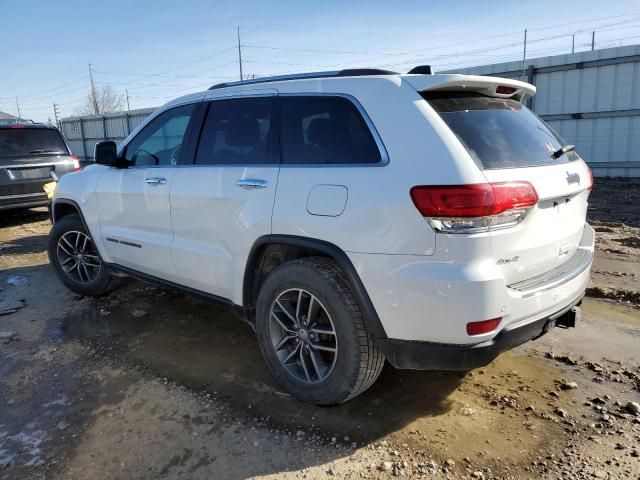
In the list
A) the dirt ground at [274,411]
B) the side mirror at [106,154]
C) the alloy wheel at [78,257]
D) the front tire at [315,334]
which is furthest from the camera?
the alloy wheel at [78,257]

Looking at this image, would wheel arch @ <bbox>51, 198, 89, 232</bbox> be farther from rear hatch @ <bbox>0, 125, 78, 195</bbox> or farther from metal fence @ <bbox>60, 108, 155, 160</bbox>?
metal fence @ <bbox>60, 108, 155, 160</bbox>

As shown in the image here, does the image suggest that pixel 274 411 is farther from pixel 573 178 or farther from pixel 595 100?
pixel 595 100

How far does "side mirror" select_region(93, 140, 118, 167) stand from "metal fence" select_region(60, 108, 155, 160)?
1885 cm

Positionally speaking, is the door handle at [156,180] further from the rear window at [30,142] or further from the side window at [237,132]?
the rear window at [30,142]

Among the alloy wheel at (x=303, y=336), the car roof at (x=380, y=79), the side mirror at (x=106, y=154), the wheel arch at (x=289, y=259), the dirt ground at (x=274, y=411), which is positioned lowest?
the dirt ground at (x=274, y=411)

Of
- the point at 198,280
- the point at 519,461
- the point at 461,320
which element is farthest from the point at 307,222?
the point at 519,461

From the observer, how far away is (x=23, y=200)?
→ 29.3 ft

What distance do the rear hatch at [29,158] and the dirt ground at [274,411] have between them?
526 cm

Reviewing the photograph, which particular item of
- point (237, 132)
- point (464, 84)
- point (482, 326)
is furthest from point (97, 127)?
point (482, 326)

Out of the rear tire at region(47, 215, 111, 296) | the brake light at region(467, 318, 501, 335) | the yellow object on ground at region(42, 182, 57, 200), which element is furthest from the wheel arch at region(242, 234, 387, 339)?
the yellow object on ground at region(42, 182, 57, 200)

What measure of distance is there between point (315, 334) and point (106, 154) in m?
2.63

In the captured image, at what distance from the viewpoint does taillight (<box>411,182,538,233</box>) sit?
7.65 ft

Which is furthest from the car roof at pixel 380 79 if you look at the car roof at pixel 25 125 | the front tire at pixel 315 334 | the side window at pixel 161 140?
the car roof at pixel 25 125

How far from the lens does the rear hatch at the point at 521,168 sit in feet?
8.13
